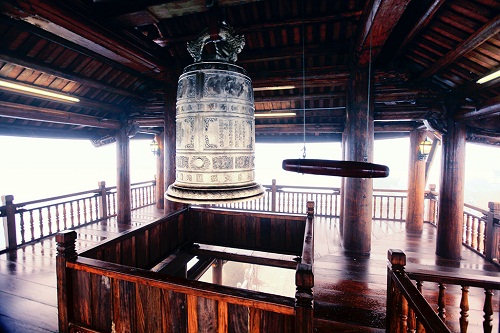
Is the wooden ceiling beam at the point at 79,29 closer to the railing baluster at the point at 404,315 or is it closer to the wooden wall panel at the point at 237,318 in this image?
the wooden wall panel at the point at 237,318

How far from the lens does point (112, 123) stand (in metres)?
8.09

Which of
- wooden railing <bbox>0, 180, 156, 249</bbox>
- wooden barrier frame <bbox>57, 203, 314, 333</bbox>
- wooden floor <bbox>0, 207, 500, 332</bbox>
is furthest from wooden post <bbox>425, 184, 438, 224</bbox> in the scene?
wooden railing <bbox>0, 180, 156, 249</bbox>

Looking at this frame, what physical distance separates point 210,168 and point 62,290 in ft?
8.11

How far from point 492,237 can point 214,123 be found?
748 centimetres

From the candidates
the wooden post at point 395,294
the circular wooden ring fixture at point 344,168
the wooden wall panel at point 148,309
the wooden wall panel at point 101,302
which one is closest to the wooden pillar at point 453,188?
the wooden post at point 395,294

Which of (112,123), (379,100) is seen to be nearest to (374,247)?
(379,100)

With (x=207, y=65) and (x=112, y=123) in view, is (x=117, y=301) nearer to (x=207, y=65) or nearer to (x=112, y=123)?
(x=207, y=65)

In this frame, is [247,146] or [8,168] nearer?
[247,146]

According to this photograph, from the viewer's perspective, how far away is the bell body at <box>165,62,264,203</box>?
6.75 feet

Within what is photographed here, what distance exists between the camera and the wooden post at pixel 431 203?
28.1ft

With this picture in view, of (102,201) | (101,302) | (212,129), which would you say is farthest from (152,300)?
(102,201)

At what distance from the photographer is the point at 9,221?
601cm

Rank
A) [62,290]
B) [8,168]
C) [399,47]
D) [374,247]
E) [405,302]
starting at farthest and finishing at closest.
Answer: [8,168] → [374,247] → [399,47] → [62,290] → [405,302]

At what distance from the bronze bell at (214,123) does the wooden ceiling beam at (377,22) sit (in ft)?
5.76
